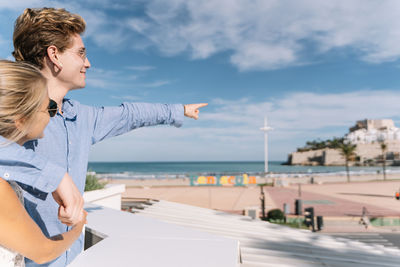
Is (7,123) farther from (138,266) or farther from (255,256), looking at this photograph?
(255,256)

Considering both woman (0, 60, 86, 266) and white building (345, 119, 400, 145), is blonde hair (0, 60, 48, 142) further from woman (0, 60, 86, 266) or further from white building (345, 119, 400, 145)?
white building (345, 119, 400, 145)

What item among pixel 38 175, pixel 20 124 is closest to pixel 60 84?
pixel 20 124

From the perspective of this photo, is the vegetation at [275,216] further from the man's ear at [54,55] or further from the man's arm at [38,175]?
the man's arm at [38,175]

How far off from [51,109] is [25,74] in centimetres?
25


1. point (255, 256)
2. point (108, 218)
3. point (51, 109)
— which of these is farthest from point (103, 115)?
point (255, 256)

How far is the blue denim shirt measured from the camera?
3.84 feet

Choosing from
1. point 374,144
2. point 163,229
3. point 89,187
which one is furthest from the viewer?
point 374,144

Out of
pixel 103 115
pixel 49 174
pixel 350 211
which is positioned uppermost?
pixel 103 115

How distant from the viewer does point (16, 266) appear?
3.02 feet

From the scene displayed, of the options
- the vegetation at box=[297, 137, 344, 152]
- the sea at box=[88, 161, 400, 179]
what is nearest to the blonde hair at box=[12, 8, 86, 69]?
the sea at box=[88, 161, 400, 179]

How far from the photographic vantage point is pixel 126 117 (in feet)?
5.34

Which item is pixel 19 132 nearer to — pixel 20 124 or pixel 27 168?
pixel 20 124

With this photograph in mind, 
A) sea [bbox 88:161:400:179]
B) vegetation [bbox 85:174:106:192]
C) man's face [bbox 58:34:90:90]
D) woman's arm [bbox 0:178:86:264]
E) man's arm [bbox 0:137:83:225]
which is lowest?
sea [bbox 88:161:400:179]

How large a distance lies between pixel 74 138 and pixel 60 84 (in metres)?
0.30
